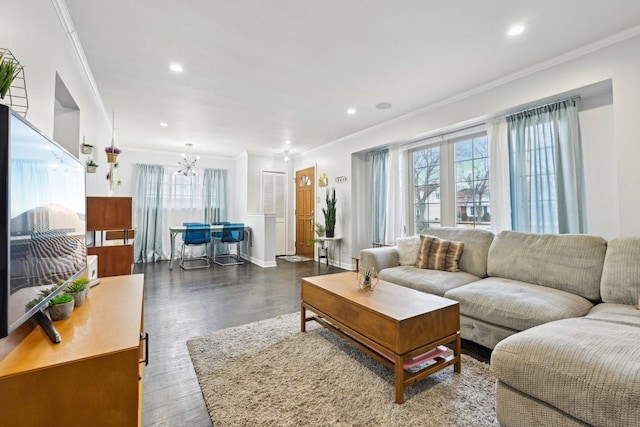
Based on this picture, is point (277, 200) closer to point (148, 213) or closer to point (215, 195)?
point (215, 195)

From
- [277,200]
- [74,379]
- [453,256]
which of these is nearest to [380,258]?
[453,256]

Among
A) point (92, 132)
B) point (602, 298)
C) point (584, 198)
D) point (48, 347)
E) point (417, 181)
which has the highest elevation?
point (92, 132)

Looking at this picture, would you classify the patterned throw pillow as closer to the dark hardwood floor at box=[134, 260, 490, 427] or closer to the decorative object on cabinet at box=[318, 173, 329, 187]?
the dark hardwood floor at box=[134, 260, 490, 427]

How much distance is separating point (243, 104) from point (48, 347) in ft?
10.8

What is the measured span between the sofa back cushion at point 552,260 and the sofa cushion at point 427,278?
33cm

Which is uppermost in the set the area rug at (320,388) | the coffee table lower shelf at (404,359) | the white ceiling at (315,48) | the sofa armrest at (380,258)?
the white ceiling at (315,48)

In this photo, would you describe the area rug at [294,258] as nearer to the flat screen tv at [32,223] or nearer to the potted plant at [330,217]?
the potted plant at [330,217]

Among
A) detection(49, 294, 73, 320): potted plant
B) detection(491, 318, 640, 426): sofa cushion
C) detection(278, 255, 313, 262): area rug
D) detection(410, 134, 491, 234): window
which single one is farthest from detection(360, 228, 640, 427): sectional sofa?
detection(278, 255, 313, 262): area rug

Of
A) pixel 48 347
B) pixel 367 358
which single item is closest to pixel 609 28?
pixel 367 358

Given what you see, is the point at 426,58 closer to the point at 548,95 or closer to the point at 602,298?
the point at 548,95

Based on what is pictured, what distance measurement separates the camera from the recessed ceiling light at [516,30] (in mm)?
2148

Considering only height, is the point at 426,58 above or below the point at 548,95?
above

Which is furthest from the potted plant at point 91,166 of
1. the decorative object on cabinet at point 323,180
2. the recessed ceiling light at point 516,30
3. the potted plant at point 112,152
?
the recessed ceiling light at point 516,30

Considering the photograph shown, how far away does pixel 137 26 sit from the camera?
7.00ft
